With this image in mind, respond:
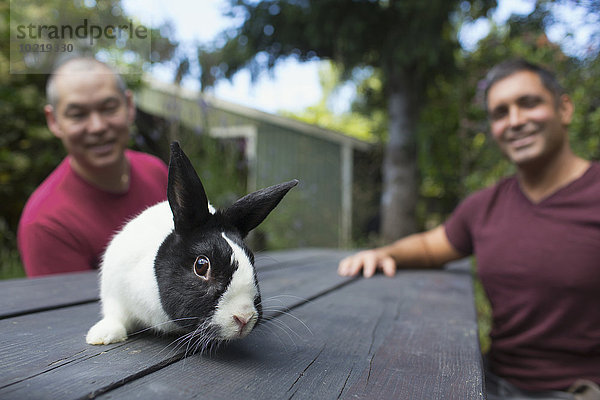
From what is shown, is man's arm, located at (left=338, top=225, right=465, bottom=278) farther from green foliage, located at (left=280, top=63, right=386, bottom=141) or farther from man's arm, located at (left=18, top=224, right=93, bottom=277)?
green foliage, located at (left=280, top=63, right=386, bottom=141)

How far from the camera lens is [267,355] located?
108cm

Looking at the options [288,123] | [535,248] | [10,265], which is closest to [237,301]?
[535,248]

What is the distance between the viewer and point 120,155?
219cm

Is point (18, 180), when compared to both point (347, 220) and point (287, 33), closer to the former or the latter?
point (287, 33)

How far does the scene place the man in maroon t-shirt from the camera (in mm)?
2025

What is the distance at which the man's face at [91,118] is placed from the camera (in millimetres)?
2174

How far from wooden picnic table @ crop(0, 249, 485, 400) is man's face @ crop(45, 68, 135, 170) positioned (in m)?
0.67

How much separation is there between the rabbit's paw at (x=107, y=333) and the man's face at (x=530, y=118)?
2099 mm

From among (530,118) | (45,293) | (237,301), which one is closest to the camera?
(237,301)

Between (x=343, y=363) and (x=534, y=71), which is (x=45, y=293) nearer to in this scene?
(x=343, y=363)

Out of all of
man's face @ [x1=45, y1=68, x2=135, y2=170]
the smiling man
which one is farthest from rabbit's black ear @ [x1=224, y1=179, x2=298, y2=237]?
man's face @ [x1=45, y1=68, x2=135, y2=170]

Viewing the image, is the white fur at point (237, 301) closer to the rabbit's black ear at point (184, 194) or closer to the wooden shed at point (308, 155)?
the rabbit's black ear at point (184, 194)

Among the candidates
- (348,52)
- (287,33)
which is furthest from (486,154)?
(287,33)

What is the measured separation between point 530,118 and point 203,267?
204cm
